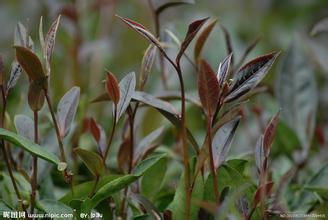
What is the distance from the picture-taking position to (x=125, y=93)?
79 centimetres

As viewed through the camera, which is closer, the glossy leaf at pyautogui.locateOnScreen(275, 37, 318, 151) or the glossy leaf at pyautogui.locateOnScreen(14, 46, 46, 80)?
the glossy leaf at pyautogui.locateOnScreen(14, 46, 46, 80)

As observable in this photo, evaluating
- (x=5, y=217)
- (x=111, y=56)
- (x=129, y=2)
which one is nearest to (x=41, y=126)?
(x=5, y=217)

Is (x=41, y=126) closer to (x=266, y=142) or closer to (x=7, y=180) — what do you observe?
(x=7, y=180)

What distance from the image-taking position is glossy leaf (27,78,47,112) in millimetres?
752

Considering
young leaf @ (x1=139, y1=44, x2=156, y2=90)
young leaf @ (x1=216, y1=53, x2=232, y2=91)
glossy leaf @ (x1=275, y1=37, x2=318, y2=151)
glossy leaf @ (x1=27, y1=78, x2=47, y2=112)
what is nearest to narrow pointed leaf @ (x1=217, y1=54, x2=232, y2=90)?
young leaf @ (x1=216, y1=53, x2=232, y2=91)

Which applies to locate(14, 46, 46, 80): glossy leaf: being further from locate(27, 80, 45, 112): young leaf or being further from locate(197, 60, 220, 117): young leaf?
locate(197, 60, 220, 117): young leaf

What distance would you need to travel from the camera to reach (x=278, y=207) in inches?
30.6

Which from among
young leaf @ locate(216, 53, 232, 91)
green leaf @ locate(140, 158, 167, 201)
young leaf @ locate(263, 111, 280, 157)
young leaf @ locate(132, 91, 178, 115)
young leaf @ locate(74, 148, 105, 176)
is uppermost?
young leaf @ locate(216, 53, 232, 91)

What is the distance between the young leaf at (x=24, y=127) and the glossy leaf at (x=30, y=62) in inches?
4.8

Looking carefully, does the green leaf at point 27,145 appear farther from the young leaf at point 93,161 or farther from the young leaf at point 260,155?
the young leaf at point 260,155

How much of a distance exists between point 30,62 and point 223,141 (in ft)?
0.88

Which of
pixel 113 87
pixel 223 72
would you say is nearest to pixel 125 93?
pixel 113 87

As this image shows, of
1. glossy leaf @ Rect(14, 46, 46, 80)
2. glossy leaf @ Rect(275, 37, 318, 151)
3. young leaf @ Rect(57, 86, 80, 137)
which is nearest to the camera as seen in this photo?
glossy leaf @ Rect(14, 46, 46, 80)

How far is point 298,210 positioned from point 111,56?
111 centimetres
